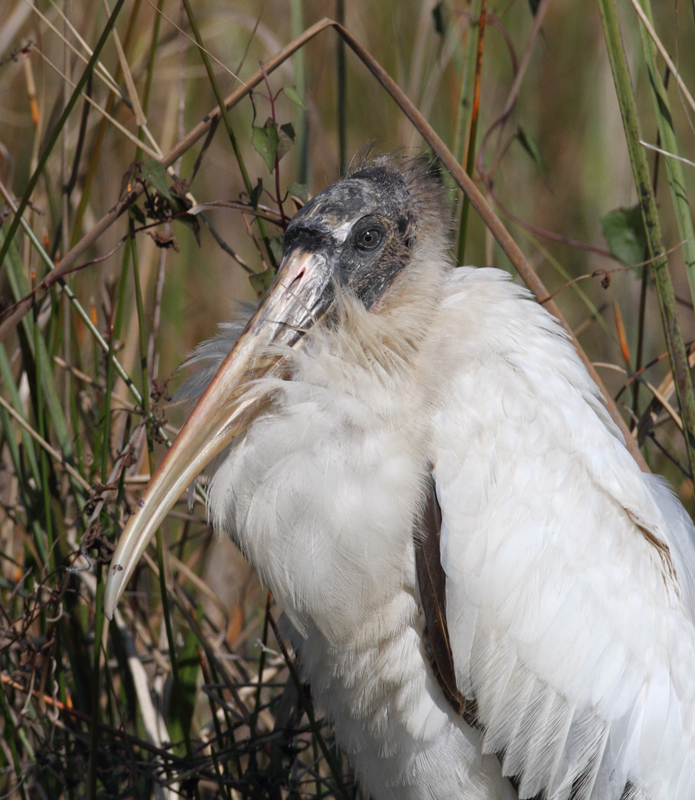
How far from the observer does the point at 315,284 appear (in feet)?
5.53

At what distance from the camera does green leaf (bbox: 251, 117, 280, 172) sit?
1817mm

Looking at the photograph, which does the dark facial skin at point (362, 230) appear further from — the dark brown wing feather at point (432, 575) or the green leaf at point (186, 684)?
the green leaf at point (186, 684)

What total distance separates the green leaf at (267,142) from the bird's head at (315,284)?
7.0 inches

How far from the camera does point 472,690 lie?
5.29 ft

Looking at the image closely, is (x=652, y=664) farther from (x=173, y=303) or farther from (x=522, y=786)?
(x=173, y=303)

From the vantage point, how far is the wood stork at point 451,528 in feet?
5.11

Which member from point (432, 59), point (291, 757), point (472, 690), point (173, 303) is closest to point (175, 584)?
point (291, 757)

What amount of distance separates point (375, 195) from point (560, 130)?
3.43m

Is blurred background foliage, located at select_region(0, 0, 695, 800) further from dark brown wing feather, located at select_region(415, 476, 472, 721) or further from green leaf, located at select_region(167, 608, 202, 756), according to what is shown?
dark brown wing feather, located at select_region(415, 476, 472, 721)

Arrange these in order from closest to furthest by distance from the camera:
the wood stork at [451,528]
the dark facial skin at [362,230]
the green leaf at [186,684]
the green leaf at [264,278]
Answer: the wood stork at [451,528]
the dark facial skin at [362,230]
the green leaf at [264,278]
the green leaf at [186,684]

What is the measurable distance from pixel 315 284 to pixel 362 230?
0.17 m

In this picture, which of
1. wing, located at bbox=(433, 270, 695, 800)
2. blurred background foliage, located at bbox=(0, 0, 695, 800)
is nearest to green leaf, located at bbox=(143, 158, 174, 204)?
blurred background foliage, located at bbox=(0, 0, 695, 800)

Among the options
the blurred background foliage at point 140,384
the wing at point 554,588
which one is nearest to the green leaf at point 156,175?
the blurred background foliage at point 140,384

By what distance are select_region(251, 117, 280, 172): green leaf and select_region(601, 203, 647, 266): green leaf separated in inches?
37.0
